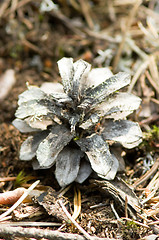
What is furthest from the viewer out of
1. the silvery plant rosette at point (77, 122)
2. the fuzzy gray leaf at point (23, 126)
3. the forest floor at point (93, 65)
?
the fuzzy gray leaf at point (23, 126)

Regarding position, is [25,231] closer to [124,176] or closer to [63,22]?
[124,176]

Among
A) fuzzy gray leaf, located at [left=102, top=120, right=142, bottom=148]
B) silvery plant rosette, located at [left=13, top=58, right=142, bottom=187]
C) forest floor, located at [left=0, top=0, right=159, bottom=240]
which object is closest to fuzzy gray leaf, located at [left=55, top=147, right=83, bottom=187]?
silvery plant rosette, located at [left=13, top=58, right=142, bottom=187]

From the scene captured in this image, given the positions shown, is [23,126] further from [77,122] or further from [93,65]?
[93,65]

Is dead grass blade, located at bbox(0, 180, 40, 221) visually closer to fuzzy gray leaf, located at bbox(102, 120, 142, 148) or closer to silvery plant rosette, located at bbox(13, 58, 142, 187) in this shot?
silvery plant rosette, located at bbox(13, 58, 142, 187)

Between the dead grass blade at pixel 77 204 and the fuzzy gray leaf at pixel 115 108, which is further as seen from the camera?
the fuzzy gray leaf at pixel 115 108

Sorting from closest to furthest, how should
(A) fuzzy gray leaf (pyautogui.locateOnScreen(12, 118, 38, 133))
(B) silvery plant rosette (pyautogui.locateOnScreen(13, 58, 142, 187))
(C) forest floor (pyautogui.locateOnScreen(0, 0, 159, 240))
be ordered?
(C) forest floor (pyautogui.locateOnScreen(0, 0, 159, 240))
(B) silvery plant rosette (pyautogui.locateOnScreen(13, 58, 142, 187))
(A) fuzzy gray leaf (pyautogui.locateOnScreen(12, 118, 38, 133))

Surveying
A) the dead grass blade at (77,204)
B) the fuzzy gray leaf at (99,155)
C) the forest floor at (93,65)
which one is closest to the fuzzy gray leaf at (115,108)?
the fuzzy gray leaf at (99,155)

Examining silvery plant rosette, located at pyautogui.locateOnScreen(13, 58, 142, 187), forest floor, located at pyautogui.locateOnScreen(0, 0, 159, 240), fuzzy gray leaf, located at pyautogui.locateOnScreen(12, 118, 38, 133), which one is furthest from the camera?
fuzzy gray leaf, located at pyautogui.locateOnScreen(12, 118, 38, 133)

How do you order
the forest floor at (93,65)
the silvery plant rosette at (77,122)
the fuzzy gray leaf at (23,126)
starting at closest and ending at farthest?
1. the forest floor at (93,65)
2. the silvery plant rosette at (77,122)
3. the fuzzy gray leaf at (23,126)

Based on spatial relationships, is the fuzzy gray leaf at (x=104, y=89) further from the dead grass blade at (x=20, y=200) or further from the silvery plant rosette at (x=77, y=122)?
the dead grass blade at (x=20, y=200)
